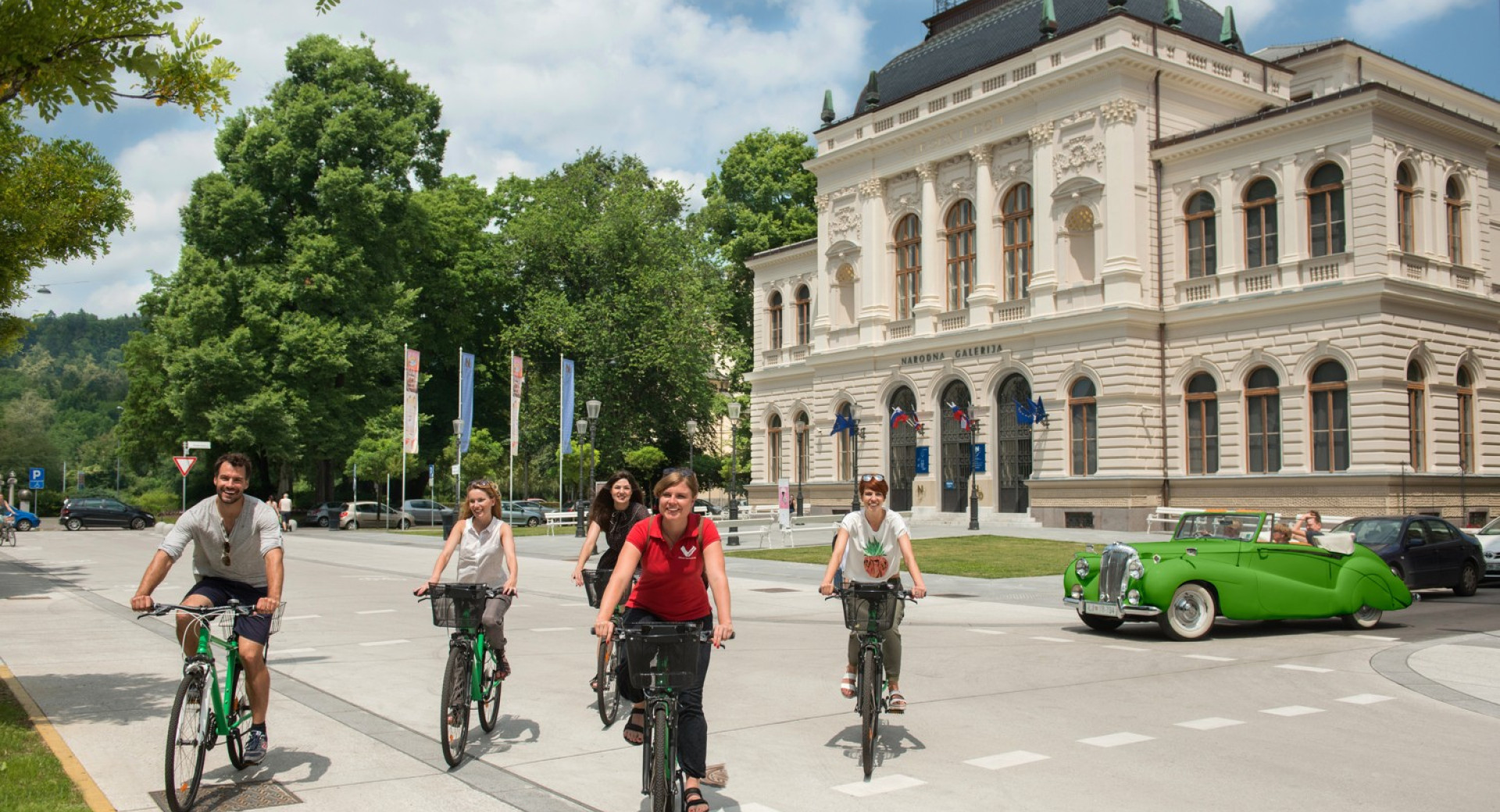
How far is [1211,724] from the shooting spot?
9.29 m

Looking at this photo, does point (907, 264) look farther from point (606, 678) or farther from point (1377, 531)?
point (606, 678)

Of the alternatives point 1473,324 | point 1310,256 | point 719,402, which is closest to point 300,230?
point 719,402

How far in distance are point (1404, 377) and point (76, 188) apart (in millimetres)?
31799

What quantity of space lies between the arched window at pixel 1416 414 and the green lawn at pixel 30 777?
34189 mm

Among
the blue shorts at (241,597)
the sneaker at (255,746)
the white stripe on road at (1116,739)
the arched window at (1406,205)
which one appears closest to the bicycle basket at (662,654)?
the blue shorts at (241,597)

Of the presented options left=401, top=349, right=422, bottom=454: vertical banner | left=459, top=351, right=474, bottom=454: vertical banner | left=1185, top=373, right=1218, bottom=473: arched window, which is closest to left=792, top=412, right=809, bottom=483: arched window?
left=459, top=351, right=474, bottom=454: vertical banner

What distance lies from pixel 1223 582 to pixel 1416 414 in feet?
76.5

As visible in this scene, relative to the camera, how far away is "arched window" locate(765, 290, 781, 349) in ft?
186

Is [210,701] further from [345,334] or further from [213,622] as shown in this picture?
[345,334]

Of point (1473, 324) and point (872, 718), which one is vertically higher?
point (1473, 324)

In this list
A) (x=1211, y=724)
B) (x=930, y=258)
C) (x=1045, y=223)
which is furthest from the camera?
(x=930, y=258)

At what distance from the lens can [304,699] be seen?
10.1 meters

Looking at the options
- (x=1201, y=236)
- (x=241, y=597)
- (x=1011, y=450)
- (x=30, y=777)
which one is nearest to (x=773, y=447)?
(x=1011, y=450)

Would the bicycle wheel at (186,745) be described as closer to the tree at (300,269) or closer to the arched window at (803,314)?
the tree at (300,269)
